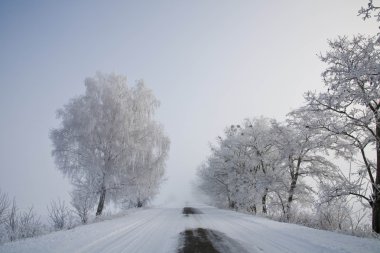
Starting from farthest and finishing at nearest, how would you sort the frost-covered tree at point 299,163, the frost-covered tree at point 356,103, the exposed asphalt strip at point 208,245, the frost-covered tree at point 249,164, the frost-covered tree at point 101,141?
1. the frost-covered tree at point 249,164
2. the frost-covered tree at point 299,163
3. the frost-covered tree at point 101,141
4. the frost-covered tree at point 356,103
5. the exposed asphalt strip at point 208,245

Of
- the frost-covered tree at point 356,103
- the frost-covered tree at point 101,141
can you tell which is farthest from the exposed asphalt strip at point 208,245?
the frost-covered tree at point 101,141

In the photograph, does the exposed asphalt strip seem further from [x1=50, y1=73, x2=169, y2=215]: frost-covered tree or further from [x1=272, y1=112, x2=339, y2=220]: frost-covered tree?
[x1=272, y1=112, x2=339, y2=220]: frost-covered tree

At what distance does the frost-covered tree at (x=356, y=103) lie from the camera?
10766 millimetres

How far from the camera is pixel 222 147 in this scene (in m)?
40.7

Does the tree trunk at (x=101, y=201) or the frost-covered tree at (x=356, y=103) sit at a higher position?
the frost-covered tree at (x=356, y=103)

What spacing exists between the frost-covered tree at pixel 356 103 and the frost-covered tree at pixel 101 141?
14935 millimetres

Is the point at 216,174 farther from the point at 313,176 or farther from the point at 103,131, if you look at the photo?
the point at 103,131

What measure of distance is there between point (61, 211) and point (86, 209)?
6.41 feet

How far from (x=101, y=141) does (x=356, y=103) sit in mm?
17709

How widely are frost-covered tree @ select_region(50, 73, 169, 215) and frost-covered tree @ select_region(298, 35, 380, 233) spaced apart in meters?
14.9

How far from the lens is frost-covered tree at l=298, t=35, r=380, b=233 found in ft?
→ 35.3

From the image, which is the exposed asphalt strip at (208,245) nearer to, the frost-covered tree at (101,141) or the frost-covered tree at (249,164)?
the frost-covered tree at (101,141)

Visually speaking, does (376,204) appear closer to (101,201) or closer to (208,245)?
(208,245)

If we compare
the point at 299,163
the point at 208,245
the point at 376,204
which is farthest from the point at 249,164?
the point at 208,245
